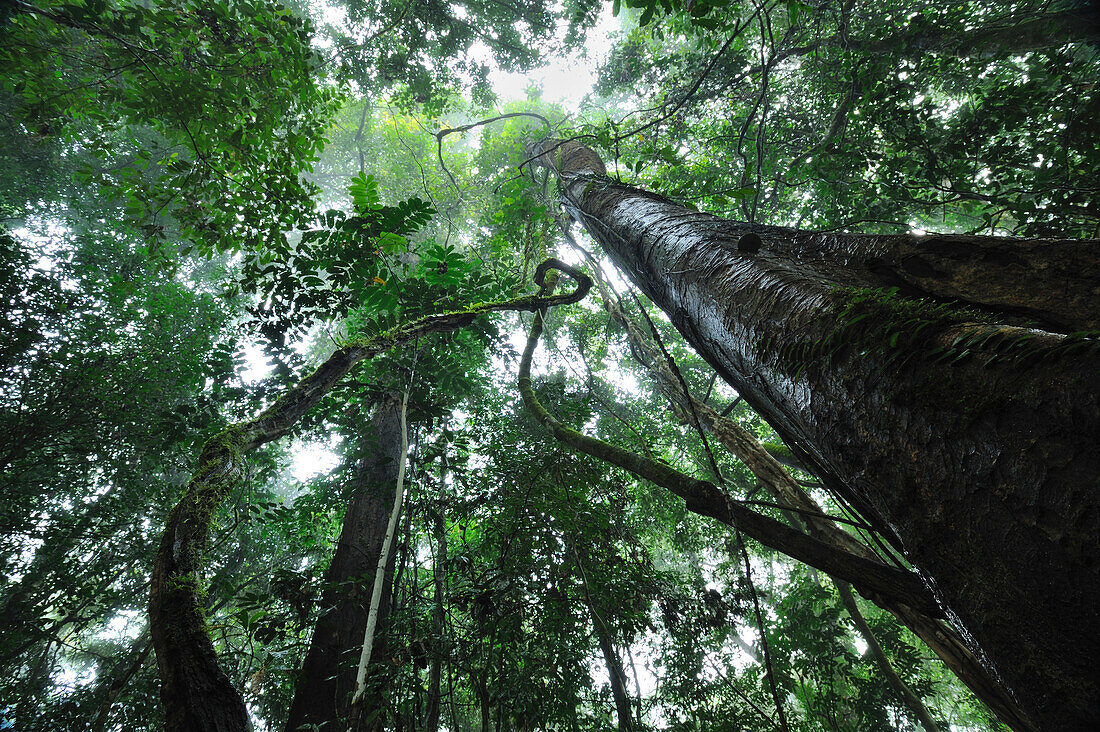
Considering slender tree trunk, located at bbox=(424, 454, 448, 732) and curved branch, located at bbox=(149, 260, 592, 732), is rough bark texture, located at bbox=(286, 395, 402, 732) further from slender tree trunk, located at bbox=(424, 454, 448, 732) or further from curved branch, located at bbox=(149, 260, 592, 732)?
curved branch, located at bbox=(149, 260, 592, 732)

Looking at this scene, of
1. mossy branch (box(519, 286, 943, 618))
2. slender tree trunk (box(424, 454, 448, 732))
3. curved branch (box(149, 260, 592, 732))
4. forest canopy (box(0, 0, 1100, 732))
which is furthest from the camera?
slender tree trunk (box(424, 454, 448, 732))

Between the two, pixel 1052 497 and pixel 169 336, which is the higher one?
pixel 169 336

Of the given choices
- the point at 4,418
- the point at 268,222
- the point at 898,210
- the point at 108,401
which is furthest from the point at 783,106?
the point at 4,418

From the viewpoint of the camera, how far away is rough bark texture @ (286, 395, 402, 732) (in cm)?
241

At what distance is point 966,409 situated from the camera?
62 centimetres

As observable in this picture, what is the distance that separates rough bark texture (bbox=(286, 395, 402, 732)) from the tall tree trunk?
7.12 feet

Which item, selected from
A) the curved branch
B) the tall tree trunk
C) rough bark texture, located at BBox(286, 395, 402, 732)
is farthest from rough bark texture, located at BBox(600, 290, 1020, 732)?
rough bark texture, located at BBox(286, 395, 402, 732)

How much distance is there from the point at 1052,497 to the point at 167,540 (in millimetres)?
1888

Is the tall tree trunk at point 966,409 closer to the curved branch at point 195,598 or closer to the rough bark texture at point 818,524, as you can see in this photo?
the rough bark texture at point 818,524

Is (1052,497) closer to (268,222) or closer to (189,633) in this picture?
(189,633)

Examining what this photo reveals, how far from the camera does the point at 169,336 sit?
6074mm

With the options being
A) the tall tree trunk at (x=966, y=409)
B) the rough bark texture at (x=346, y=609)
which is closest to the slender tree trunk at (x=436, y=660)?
the rough bark texture at (x=346, y=609)

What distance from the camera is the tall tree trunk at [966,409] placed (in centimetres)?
48

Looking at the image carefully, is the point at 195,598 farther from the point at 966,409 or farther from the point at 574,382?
the point at 574,382
